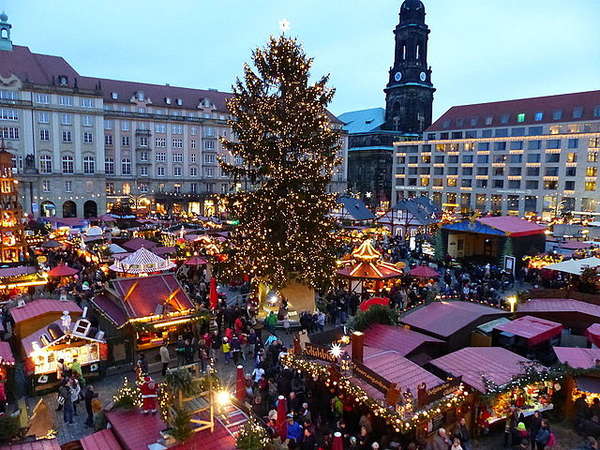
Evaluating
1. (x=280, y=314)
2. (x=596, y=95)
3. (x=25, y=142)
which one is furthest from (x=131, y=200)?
(x=596, y=95)

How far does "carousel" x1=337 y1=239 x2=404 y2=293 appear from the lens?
22.3m

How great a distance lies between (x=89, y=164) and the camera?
5959 centimetres

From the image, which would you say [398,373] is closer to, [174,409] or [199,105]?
[174,409]

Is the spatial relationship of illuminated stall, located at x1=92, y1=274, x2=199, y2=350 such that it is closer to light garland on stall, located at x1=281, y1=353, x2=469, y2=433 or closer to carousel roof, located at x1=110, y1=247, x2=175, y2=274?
carousel roof, located at x1=110, y1=247, x2=175, y2=274

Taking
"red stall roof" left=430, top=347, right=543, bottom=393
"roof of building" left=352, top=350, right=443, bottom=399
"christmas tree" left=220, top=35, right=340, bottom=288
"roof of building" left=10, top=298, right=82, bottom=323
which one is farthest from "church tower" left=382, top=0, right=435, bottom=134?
"roof of building" left=352, top=350, right=443, bottom=399

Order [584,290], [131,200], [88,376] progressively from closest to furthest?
[88,376]
[584,290]
[131,200]

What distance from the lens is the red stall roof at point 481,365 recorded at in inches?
464

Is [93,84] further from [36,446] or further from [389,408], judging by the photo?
[389,408]

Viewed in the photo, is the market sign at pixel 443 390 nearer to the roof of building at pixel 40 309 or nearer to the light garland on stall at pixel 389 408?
the light garland on stall at pixel 389 408

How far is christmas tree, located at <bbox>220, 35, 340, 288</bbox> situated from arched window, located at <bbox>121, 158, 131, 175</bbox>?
49.0 meters

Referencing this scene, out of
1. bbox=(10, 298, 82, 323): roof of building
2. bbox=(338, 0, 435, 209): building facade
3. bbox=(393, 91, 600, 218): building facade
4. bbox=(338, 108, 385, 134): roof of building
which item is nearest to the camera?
bbox=(10, 298, 82, 323): roof of building

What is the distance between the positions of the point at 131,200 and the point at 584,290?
56.7 metres

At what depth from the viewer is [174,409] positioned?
8.60m

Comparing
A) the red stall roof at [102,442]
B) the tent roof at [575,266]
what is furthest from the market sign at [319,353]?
the tent roof at [575,266]
